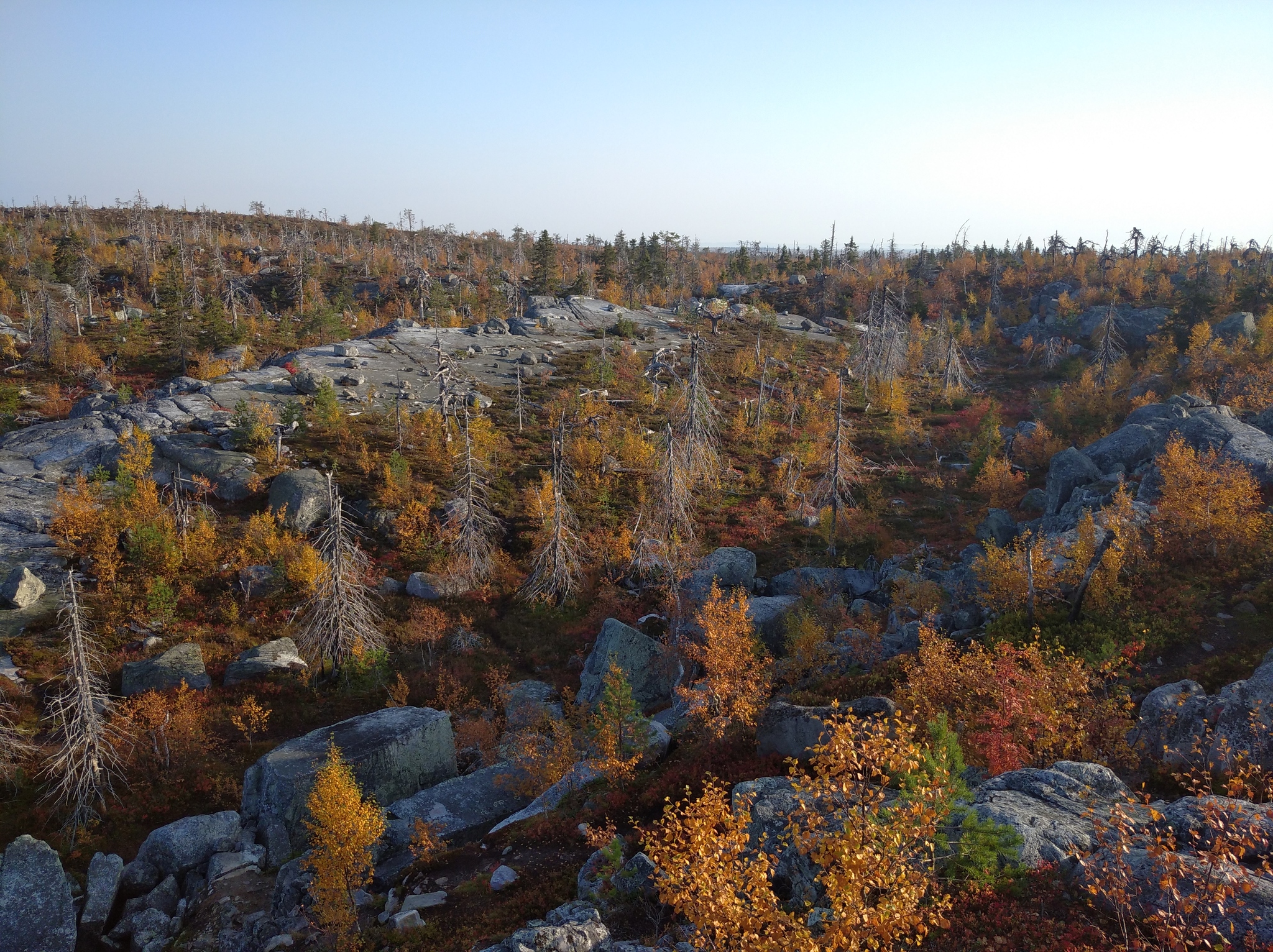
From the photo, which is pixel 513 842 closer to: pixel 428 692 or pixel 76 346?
pixel 428 692

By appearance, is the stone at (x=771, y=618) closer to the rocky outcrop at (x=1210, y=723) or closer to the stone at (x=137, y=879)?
the rocky outcrop at (x=1210, y=723)

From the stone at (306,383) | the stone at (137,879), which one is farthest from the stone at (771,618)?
the stone at (306,383)

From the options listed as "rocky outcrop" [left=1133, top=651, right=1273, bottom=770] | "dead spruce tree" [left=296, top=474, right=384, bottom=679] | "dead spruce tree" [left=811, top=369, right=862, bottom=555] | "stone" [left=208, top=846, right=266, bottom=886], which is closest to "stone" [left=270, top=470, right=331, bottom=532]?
"dead spruce tree" [left=296, top=474, right=384, bottom=679]

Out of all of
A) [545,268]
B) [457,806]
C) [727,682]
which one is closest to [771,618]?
[727,682]

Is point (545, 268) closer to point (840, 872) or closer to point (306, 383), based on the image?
point (306, 383)

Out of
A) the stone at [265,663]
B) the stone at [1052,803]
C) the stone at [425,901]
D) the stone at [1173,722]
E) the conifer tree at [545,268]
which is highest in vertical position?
the conifer tree at [545,268]

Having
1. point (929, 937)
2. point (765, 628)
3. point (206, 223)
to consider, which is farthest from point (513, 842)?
point (206, 223)
